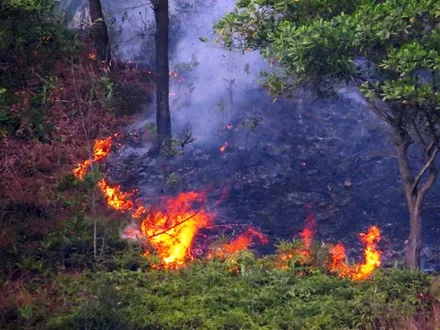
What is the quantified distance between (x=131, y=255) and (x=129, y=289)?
1184 millimetres

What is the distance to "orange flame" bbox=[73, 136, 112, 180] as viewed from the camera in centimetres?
Result: 889

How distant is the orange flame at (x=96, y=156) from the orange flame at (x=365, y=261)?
3.42 meters

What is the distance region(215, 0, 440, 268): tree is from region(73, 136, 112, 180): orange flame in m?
2.31

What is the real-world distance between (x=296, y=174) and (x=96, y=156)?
5.61 metres

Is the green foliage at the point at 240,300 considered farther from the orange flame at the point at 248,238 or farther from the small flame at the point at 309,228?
the small flame at the point at 309,228

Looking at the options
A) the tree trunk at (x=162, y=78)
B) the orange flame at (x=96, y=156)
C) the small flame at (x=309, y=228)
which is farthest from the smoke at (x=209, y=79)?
the orange flame at (x=96, y=156)

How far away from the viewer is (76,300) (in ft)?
26.8

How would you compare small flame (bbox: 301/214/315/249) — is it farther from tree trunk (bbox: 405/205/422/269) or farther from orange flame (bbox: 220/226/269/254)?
tree trunk (bbox: 405/205/422/269)

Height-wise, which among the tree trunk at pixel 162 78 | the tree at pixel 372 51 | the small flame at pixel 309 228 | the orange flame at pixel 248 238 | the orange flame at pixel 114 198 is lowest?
the small flame at pixel 309 228

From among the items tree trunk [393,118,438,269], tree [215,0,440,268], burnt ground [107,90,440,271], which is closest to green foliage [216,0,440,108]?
tree [215,0,440,268]

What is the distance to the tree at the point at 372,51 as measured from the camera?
8312 millimetres

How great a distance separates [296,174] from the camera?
1462 centimetres

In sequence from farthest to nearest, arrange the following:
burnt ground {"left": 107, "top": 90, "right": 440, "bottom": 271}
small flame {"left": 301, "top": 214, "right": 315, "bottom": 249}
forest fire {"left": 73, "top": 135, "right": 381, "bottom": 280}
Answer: burnt ground {"left": 107, "top": 90, "right": 440, "bottom": 271} → small flame {"left": 301, "top": 214, "right": 315, "bottom": 249} → forest fire {"left": 73, "top": 135, "right": 381, "bottom": 280}

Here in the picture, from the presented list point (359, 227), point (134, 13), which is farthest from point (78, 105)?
point (134, 13)
